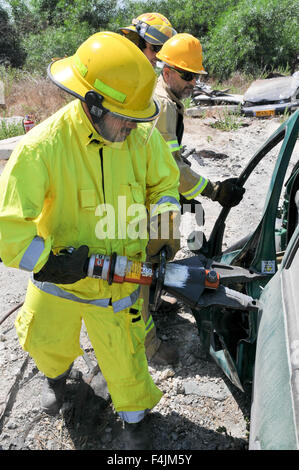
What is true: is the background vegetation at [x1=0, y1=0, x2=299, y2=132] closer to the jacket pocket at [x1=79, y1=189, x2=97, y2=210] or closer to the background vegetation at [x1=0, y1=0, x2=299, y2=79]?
the background vegetation at [x1=0, y1=0, x2=299, y2=79]

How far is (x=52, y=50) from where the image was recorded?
16391 millimetres

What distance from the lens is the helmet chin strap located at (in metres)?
1.68

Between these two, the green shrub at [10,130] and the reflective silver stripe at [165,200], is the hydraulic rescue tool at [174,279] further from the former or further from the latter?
the green shrub at [10,130]

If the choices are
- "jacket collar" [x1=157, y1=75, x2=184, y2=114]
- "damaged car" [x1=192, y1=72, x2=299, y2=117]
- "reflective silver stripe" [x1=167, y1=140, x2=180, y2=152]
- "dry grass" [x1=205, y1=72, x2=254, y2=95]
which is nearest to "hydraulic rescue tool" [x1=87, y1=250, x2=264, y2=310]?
"reflective silver stripe" [x1=167, y1=140, x2=180, y2=152]

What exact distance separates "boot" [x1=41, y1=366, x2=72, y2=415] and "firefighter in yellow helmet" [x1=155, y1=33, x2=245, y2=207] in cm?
165

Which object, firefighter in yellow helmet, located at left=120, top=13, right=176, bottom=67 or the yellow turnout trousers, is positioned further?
Result: firefighter in yellow helmet, located at left=120, top=13, right=176, bottom=67

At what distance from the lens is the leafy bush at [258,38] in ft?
45.9

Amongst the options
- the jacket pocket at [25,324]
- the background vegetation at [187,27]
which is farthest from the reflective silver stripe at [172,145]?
the background vegetation at [187,27]

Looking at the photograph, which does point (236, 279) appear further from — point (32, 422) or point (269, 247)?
point (32, 422)

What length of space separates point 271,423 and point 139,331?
3.09 feet

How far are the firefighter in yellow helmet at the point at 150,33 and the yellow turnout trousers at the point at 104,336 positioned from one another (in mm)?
2734

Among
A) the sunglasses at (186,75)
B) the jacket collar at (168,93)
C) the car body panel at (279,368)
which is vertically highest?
the sunglasses at (186,75)

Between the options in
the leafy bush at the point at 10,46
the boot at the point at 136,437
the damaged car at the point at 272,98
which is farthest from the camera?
the leafy bush at the point at 10,46
